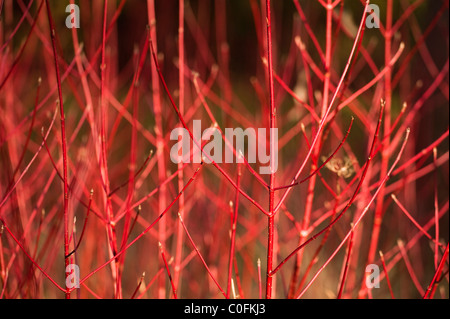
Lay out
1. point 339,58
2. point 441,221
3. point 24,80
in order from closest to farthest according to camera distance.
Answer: point 24,80 → point 441,221 → point 339,58

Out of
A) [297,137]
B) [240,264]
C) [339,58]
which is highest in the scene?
[339,58]

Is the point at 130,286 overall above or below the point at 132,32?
below
